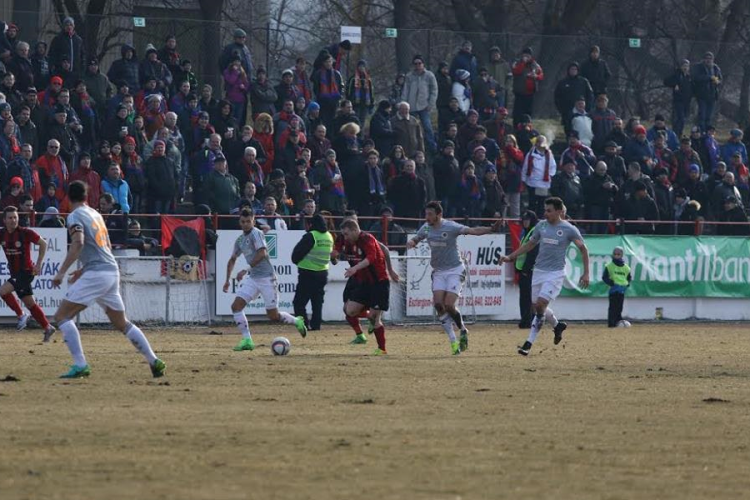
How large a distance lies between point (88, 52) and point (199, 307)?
655 cm

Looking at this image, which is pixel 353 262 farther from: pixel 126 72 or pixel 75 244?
pixel 75 244

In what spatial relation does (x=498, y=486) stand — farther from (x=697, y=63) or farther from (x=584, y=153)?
(x=697, y=63)

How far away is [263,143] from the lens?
27.2m

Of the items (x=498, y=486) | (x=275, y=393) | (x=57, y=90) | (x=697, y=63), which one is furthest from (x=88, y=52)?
(x=498, y=486)

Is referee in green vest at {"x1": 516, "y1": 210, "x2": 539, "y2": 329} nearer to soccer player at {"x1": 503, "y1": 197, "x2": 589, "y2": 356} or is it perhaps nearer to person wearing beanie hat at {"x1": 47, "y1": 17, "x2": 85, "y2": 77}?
soccer player at {"x1": 503, "y1": 197, "x2": 589, "y2": 356}

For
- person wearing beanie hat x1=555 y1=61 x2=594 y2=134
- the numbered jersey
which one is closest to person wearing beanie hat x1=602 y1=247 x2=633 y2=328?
person wearing beanie hat x1=555 y1=61 x2=594 y2=134

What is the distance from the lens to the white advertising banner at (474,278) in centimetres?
2780

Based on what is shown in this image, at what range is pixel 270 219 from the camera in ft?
85.6

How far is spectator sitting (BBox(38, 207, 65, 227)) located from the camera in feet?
79.2

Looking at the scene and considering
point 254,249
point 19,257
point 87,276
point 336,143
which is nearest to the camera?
point 87,276

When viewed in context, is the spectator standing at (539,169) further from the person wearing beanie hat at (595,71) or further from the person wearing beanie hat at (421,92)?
the person wearing beanie hat at (595,71)

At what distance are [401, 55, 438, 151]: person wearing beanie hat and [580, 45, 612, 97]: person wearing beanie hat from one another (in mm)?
4144

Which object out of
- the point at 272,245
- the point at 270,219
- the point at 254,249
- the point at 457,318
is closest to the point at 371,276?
the point at 457,318

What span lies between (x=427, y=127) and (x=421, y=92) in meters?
0.84
